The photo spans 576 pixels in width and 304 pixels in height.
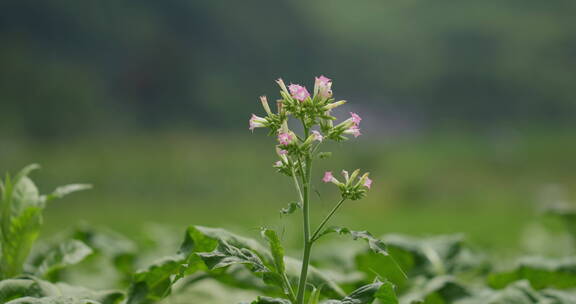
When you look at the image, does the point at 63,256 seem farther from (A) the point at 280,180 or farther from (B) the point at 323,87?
(A) the point at 280,180

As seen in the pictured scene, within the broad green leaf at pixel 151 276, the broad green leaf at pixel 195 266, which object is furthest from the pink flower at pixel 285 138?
the broad green leaf at pixel 151 276

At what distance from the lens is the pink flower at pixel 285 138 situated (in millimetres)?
1535

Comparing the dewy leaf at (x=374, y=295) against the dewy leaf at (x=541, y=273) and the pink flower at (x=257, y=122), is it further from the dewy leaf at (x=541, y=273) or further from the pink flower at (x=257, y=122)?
the dewy leaf at (x=541, y=273)

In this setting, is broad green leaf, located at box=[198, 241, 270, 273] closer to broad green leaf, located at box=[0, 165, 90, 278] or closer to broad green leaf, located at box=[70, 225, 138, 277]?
broad green leaf, located at box=[0, 165, 90, 278]

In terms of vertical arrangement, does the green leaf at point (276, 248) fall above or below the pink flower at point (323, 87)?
below

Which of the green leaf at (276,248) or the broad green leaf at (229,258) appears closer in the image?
the broad green leaf at (229,258)

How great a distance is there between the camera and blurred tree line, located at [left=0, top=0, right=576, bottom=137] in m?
43.7

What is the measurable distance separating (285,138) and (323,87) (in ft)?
0.69

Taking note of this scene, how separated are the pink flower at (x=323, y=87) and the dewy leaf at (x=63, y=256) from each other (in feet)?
3.37

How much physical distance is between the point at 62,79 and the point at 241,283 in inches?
1515

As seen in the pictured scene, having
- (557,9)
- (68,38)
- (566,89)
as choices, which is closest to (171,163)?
(68,38)

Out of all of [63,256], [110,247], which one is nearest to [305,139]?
[63,256]

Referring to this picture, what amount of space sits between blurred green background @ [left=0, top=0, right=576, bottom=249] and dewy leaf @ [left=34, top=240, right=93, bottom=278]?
73.9ft

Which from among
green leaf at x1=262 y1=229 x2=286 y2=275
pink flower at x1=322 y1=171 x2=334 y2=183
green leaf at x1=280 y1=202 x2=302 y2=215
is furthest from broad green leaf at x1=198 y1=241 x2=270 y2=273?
pink flower at x1=322 y1=171 x2=334 y2=183
